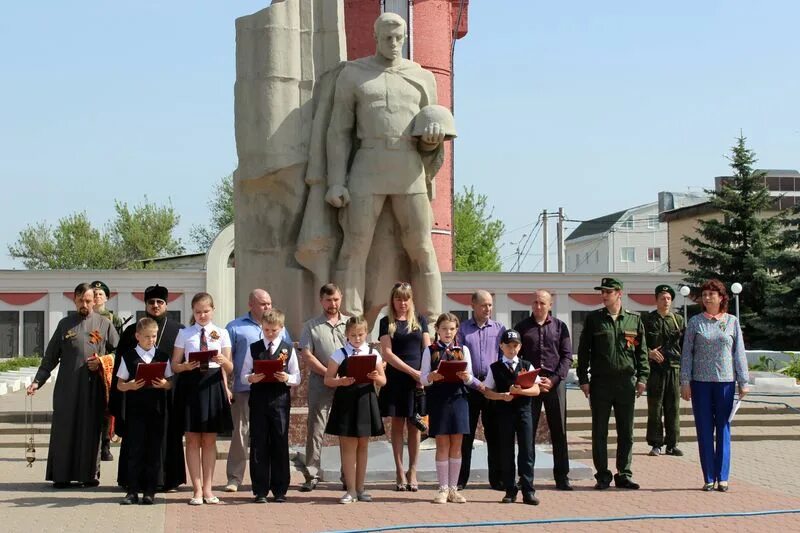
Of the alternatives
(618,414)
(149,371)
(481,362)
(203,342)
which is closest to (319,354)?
(203,342)

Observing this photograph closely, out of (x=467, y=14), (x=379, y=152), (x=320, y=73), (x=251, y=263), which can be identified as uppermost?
(x=467, y=14)

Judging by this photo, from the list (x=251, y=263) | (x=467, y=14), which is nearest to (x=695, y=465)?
(x=251, y=263)

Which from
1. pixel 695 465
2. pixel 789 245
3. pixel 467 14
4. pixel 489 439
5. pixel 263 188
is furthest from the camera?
pixel 467 14

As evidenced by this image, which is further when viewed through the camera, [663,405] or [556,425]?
[663,405]

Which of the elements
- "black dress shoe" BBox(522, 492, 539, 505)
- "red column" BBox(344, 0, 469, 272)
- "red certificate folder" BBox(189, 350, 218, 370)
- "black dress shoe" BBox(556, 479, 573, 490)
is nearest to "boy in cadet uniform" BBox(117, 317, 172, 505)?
"red certificate folder" BBox(189, 350, 218, 370)

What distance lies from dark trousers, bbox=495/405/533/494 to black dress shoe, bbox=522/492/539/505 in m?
0.04

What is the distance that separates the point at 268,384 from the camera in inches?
368

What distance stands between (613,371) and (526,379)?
109cm

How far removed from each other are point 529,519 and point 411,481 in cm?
163

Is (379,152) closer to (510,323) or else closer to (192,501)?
(192,501)

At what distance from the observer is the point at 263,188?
12.9 m

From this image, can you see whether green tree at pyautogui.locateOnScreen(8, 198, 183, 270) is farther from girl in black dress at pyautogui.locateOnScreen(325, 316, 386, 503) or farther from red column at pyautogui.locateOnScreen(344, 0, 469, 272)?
girl in black dress at pyautogui.locateOnScreen(325, 316, 386, 503)

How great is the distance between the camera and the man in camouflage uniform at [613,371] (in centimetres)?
1016

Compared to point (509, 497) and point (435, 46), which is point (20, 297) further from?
point (509, 497)
